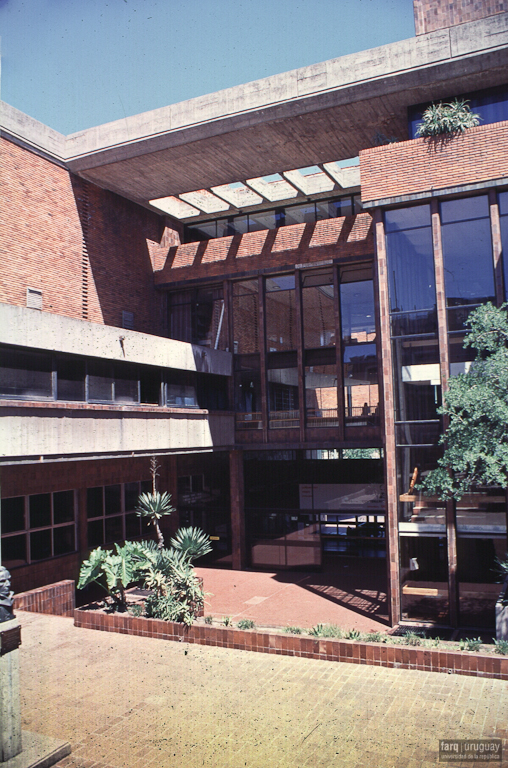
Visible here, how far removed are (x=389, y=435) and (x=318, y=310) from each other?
7451 mm

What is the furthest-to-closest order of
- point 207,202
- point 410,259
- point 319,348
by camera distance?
point 207,202 → point 319,348 → point 410,259

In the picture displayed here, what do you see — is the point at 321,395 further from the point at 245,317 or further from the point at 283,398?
the point at 245,317

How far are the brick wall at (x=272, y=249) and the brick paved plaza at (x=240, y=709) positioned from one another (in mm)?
13884

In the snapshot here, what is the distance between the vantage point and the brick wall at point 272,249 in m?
21.4

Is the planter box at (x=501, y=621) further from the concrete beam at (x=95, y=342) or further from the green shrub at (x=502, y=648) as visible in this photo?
the concrete beam at (x=95, y=342)

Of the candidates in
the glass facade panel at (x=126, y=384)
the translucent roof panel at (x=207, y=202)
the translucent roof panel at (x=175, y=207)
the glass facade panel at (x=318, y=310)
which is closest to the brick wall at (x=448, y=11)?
the glass facade panel at (x=318, y=310)

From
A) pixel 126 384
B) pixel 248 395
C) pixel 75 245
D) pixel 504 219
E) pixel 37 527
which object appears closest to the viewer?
pixel 504 219

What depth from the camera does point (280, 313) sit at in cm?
2317

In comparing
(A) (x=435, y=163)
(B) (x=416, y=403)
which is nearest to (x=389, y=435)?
(B) (x=416, y=403)

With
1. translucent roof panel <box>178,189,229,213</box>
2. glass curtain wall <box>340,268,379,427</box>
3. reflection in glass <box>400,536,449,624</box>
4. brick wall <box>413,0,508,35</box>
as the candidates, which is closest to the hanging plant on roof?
brick wall <box>413,0,508,35</box>

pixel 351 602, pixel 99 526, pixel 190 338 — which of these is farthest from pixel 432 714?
pixel 190 338

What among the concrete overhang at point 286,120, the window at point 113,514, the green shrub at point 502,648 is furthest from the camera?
the window at point 113,514

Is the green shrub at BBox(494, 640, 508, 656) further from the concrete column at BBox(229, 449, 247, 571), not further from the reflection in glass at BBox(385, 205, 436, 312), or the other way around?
the concrete column at BBox(229, 449, 247, 571)

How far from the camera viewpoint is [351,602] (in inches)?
712
